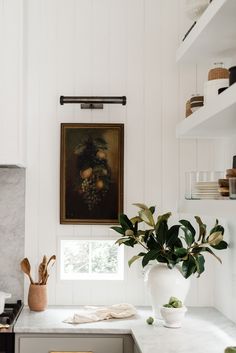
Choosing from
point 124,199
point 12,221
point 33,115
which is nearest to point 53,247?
point 12,221

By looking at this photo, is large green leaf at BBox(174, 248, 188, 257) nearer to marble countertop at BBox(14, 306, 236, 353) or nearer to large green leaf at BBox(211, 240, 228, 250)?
large green leaf at BBox(211, 240, 228, 250)

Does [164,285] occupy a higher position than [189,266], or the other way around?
[189,266]

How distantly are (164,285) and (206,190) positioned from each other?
2.02 ft

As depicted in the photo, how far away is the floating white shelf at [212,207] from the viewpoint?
2.01 metres

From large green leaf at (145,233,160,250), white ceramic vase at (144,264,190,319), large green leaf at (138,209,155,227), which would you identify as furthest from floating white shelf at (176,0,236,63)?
white ceramic vase at (144,264,190,319)

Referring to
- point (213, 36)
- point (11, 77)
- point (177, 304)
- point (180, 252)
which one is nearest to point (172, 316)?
point (177, 304)

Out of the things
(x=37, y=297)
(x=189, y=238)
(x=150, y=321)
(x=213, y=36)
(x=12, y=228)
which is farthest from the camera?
(x=12, y=228)

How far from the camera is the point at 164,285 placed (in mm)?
2711

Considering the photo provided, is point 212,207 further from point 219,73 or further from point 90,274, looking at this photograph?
point 90,274

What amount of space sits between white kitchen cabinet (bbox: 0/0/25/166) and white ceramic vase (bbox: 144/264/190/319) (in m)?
0.95

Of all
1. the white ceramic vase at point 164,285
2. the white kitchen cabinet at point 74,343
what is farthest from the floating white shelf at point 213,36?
the white kitchen cabinet at point 74,343

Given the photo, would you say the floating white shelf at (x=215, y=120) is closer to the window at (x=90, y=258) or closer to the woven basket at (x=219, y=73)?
the woven basket at (x=219, y=73)

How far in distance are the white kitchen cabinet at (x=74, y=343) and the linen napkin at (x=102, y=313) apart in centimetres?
10

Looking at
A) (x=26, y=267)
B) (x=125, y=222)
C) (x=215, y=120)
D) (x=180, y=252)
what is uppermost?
(x=215, y=120)
